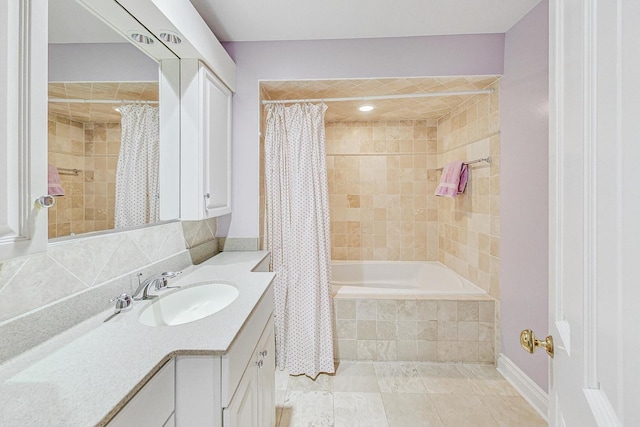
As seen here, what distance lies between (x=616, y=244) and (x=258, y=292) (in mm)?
1151

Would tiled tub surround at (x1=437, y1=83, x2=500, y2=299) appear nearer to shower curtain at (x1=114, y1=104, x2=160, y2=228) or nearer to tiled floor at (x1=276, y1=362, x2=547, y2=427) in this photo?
tiled floor at (x1=276, y1=362, x2=547, y2=427)

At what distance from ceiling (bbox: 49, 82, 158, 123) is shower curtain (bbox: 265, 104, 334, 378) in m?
1.09

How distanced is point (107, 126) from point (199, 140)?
53 cm

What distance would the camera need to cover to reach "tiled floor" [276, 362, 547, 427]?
1.69 meters

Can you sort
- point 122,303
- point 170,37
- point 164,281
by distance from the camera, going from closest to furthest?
point 122,303 → point 164,281 → point 170,37

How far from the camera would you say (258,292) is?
1275mm

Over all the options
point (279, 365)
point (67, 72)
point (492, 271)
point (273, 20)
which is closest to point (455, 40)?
point (273, 20)

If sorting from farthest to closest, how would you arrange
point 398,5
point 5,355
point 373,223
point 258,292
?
point 373,223, point 398,5, point 258,292, point 5,355

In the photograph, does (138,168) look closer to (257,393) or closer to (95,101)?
(95,101)

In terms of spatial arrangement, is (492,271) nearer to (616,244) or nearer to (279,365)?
(279,365)

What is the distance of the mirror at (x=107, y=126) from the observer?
0.94 meters

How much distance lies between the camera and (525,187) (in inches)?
73.7

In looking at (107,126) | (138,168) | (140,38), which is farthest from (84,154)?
(140,38)

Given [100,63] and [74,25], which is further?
[100,63]
